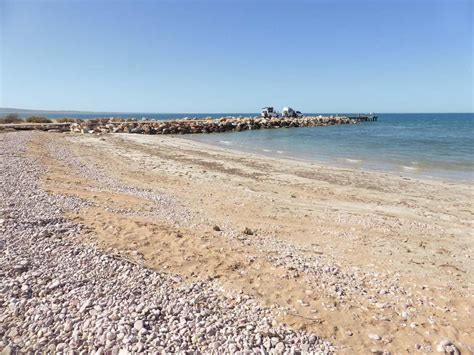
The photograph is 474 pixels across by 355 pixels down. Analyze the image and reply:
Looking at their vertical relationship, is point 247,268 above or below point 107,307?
below

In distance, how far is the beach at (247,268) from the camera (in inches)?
154

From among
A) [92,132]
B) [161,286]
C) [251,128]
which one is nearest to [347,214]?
[161,286]

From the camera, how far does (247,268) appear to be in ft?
18.5


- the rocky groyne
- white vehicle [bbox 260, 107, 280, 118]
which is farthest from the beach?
white vehicle [bbox 260, 107, 280, 118]

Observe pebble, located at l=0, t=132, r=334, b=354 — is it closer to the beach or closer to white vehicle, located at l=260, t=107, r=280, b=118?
the beach

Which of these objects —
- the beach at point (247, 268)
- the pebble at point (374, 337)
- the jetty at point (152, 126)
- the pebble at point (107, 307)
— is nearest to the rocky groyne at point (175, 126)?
the jetty at point (152, 126)

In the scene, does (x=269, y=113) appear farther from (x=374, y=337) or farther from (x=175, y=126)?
(x=374, y=337)

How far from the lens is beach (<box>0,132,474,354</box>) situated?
3922mm

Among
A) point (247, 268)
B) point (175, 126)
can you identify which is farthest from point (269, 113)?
point (247, 268)

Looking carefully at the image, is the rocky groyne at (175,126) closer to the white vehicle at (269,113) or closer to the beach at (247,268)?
the white vehicle at (269,113)

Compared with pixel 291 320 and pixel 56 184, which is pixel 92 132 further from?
pixel 291 320

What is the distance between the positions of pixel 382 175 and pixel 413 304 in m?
12.3

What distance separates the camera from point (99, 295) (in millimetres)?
4441

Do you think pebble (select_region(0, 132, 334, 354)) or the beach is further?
the beach
